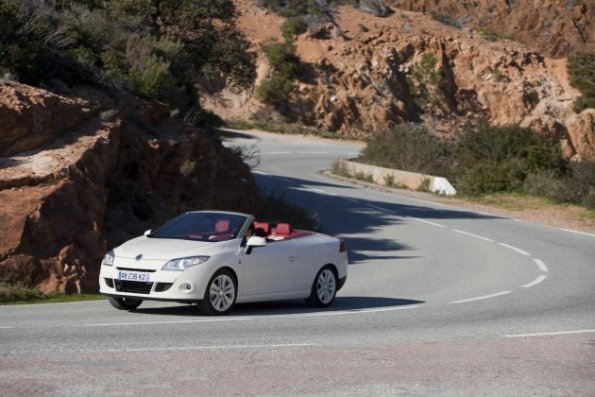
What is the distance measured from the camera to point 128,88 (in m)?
25.3

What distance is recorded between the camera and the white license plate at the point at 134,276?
535 inches

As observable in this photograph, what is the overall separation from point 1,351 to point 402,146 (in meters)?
41.2

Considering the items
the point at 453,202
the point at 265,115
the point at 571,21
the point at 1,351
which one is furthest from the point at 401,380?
the point at 571,21

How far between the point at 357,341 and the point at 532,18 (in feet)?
275

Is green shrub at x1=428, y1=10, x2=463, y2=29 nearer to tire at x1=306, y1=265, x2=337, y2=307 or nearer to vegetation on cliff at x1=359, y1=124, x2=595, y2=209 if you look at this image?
vegetation on cliff at x1=359, y1=124, x2=595, y2=209

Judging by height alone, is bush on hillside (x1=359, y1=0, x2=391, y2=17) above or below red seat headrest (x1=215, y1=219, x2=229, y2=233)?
above

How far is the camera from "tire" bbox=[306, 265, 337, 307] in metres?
15.7

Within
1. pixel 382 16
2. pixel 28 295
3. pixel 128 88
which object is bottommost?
pixel 28 295

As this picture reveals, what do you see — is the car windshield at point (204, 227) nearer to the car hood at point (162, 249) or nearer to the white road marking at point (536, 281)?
the car hood at point (162, 249)

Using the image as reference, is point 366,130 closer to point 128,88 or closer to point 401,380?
point 128,88

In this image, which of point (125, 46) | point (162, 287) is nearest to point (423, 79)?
point (125, 46)

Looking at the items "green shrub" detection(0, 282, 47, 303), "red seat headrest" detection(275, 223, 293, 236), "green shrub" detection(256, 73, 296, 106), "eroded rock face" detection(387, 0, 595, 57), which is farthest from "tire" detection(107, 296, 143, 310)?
"eroded rock face" detection(387, 0, 595, 57)

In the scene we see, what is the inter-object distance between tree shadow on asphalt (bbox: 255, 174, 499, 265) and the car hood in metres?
9.79

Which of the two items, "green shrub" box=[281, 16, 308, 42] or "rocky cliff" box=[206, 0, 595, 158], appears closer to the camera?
"rocky cliff" box=[206, 0, 595, 158]
